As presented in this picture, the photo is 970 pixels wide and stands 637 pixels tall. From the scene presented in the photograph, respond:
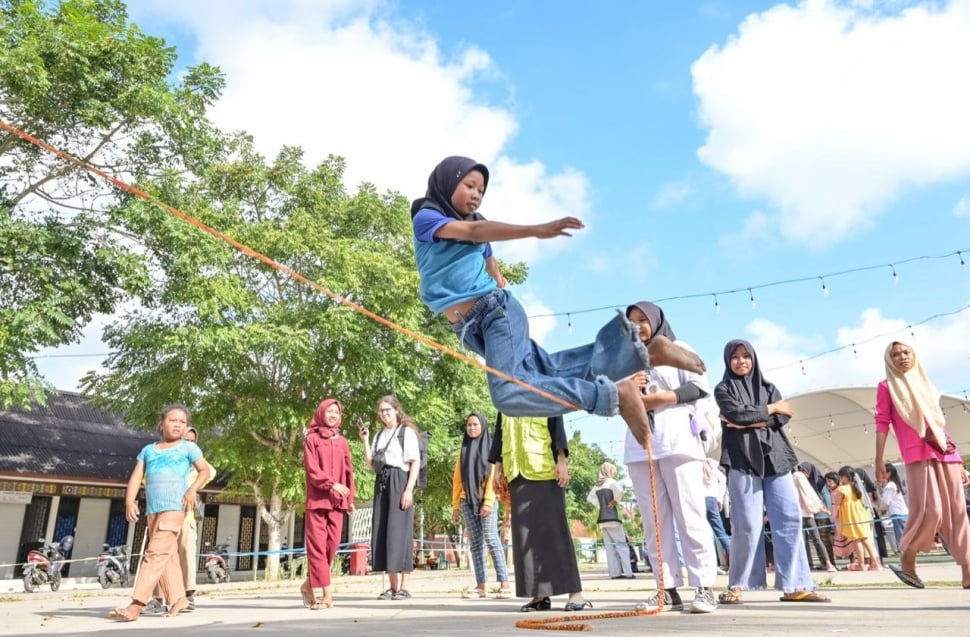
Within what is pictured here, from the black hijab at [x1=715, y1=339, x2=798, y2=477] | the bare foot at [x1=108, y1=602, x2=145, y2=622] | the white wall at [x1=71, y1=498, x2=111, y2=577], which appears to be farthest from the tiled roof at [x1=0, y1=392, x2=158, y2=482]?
the black hijab at [x1=715, y1=339, x2=798, y2=477]

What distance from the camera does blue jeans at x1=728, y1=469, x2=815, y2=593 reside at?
4789mm

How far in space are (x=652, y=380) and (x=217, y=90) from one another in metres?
16.3

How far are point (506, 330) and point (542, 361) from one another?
26cm

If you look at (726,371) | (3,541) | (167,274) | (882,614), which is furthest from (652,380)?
(3,541)

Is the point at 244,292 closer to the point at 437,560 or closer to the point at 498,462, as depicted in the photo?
the point at 498,462

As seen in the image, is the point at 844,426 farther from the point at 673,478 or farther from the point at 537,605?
the point at 537,605

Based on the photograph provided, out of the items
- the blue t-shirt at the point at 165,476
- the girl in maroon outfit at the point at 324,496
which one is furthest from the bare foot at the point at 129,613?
the girl in maroon outfit at the point at 324,496

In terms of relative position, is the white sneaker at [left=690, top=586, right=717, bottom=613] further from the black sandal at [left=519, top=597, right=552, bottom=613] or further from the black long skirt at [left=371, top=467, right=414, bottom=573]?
the black long skirt at [left=371, top=467, right=414, bottom=573]

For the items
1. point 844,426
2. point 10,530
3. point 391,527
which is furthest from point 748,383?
point 10,530

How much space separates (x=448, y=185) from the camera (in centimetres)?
374

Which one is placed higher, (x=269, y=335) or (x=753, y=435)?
(x=269, y=335)

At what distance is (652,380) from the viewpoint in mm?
4816

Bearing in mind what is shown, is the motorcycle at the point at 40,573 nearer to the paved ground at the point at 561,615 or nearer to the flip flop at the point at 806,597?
the paved ground at the point at 561,615

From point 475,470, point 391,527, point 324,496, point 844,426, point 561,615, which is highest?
point 844,426
